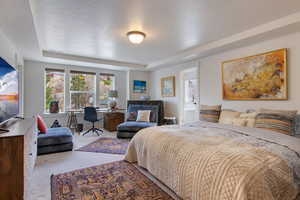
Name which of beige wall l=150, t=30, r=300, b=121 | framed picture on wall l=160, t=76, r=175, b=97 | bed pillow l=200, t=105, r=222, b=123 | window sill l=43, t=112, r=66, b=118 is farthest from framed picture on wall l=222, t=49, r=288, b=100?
window sill l=43, t=112, r=66, b=118

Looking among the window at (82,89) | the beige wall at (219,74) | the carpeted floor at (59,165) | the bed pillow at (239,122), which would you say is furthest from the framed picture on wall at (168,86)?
the carpeted floor at (59,165)

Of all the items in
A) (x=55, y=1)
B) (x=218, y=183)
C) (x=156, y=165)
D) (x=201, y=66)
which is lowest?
(x=156, y=165)

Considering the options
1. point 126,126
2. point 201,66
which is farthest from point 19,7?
point 201,66

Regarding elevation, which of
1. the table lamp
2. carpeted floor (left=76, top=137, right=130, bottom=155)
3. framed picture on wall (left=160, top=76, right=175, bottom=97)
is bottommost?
carpeted floor (left=76, top=137, right=130, bottom=155)

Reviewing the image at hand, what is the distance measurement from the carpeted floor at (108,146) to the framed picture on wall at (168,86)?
2.27 meters

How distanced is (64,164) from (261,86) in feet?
12.8

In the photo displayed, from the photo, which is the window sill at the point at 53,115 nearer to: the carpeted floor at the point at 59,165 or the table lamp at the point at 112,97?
the table lamp at the point at 112,97

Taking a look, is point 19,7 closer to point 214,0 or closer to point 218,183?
point 214,0

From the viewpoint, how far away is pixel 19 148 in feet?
4.97

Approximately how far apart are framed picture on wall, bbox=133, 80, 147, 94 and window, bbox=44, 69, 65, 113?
2.53m

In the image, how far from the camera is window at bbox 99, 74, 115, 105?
6.07 metres

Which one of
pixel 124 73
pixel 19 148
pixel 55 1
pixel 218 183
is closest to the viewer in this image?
pixel 218 183

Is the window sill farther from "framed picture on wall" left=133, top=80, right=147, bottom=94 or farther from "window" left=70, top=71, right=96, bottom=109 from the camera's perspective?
"framed picture on wall" left=133, top=80, right=147, bottom=94

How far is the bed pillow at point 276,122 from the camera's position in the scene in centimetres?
233
